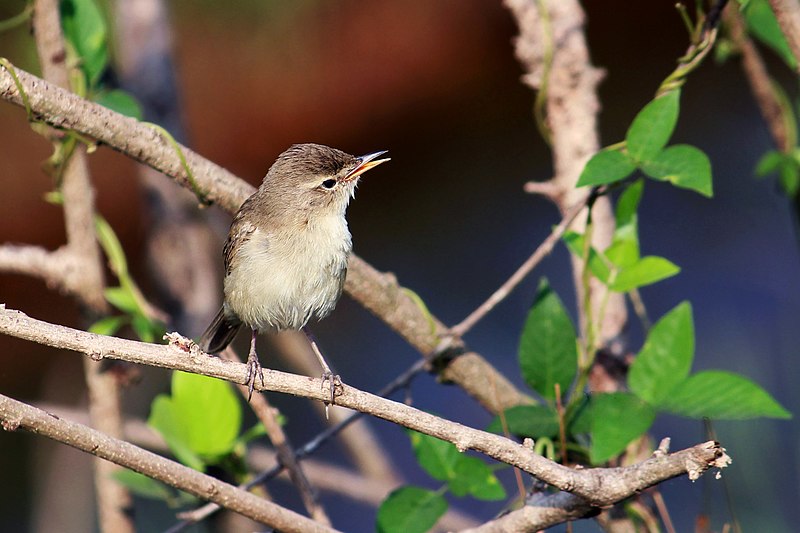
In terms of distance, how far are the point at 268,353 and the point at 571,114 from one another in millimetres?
2810

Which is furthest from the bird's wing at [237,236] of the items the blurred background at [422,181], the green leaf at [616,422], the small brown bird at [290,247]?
the blurred background at [422,181]

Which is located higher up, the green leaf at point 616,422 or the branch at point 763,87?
the branch at point 763,87

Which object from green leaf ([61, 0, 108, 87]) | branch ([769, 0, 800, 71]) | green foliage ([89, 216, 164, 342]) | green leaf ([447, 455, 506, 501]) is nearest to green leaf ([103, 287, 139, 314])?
green foliage ([89, 216, 164, 342])

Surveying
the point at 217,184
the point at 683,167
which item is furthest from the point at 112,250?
the point at 683,167

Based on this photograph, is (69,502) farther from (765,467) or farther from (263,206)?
(765,467)

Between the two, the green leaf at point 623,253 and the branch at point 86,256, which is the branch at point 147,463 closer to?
the branch at point 86,256

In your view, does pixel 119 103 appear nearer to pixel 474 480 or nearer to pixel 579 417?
pixel 474 480

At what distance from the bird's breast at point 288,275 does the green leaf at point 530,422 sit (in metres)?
0.63

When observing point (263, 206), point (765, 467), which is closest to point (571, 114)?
point (263, 206)

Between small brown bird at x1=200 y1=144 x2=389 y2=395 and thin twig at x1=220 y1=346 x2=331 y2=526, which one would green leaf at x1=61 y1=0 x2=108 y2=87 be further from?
thin twig at x1=220 y1=346 x2=331 y2=526

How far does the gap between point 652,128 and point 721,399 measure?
2.24 ft

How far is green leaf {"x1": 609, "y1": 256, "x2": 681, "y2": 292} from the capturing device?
2332 mm

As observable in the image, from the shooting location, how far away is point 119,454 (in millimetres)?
1833

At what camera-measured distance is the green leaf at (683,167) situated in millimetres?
2193
